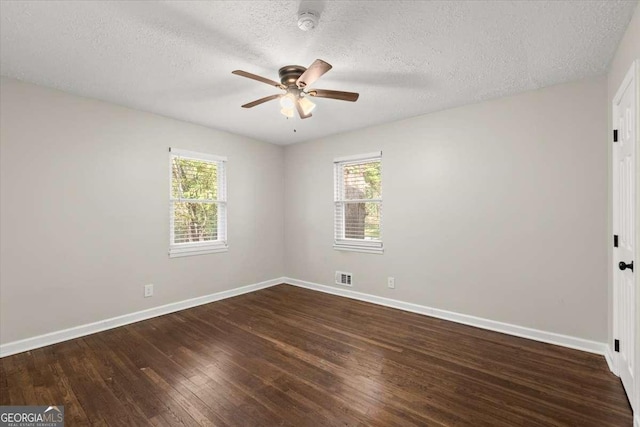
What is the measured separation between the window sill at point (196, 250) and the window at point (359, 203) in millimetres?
1752

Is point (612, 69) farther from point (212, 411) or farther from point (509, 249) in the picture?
point (212, 411)

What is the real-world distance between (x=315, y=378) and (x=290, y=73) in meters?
2.46

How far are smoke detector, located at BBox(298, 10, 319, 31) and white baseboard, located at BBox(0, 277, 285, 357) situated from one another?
139 inches

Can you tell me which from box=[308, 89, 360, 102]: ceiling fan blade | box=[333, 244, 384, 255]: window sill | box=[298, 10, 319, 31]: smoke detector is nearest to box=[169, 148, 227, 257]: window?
box=[333, 244, 384, 255]: window sill

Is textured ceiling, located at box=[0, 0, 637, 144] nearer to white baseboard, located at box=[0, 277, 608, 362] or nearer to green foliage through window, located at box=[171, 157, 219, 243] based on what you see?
green foliage through window, located at box=[171, 157, 219, 243]

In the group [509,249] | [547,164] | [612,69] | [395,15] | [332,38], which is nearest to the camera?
[395,15]

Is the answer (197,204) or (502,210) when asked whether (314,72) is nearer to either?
(502,210)

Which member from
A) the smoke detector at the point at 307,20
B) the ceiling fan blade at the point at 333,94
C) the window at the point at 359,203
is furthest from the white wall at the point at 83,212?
the smoke detector at the point at 307,20

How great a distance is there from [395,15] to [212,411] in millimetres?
2791

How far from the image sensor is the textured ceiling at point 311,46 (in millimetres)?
1814

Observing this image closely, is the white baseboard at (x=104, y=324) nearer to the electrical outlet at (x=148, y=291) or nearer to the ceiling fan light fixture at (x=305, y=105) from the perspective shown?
the electrical outlet at (x=148, y=291)

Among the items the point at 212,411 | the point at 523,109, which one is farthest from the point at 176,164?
the point at 523,109

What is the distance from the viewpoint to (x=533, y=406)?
1919 mm

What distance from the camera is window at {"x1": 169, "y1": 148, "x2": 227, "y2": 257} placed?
395 cm
